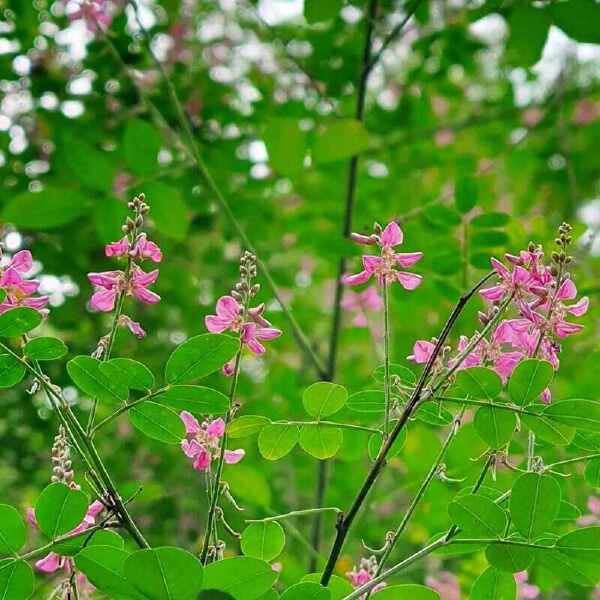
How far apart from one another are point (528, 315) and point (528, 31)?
992 mm

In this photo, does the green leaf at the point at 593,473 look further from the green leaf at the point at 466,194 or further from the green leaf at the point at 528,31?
the green leaf at the point at 528,31

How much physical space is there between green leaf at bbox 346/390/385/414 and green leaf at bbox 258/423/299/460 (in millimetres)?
68

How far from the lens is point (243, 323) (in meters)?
0.87

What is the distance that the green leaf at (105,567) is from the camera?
768 mm

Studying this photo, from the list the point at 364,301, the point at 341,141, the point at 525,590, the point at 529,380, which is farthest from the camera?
the point at 364,301

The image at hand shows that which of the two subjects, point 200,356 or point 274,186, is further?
point 274,186

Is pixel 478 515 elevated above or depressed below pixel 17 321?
below

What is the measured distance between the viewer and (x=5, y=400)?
2432 millimetres

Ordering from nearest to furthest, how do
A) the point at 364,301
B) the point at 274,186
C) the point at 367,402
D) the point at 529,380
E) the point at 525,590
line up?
1. the point at 529,380
2. the point at 367,402
3. the point at 525,590
4. the point at 364,301
5. the point at 274,186

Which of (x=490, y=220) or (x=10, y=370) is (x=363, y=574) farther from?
(x=490, y=220)

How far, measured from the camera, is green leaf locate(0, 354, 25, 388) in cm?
85

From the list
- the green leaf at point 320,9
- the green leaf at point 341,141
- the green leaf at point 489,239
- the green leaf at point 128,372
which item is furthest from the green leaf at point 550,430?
the green leaf at point 320,9

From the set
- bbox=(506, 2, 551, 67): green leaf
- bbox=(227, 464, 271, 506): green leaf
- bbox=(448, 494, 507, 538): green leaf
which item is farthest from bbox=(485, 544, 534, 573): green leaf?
bbox=(506, 2, 551, 67): green leaf

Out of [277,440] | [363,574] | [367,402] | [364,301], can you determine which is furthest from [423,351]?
[364,301]
